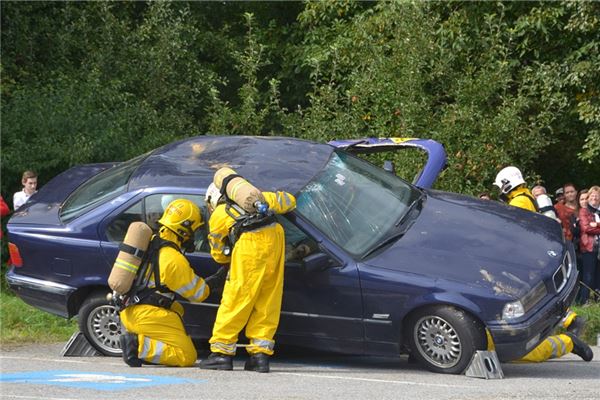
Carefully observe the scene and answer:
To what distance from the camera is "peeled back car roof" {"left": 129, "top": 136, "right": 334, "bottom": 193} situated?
9594 millimetres

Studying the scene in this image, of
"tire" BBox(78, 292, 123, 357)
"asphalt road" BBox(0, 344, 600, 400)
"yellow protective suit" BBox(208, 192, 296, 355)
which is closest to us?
"asphalt road" BBox(0, 344, 600, 400)

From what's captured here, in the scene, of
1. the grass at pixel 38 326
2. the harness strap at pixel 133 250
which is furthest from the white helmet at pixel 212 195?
the grass at pixel 38 326

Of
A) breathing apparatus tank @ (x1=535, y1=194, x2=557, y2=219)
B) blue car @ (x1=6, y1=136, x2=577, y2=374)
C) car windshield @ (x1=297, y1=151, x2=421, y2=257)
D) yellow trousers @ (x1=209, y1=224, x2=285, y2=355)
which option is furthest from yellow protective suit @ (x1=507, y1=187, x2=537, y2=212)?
yellow trousers @ (x1=209, y1=224, x2=285, y2=355)

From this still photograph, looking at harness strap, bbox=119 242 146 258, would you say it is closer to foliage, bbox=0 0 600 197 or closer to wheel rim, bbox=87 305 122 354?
wheel rim, bbox=87 305 122 354

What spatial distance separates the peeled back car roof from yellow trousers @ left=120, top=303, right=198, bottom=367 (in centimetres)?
105

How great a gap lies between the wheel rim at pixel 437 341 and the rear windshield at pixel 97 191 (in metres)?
2.71

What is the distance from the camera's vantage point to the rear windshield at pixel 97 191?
987cm

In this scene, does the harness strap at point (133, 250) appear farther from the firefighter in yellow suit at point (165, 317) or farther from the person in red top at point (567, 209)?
the person in red top at point (567, 209)

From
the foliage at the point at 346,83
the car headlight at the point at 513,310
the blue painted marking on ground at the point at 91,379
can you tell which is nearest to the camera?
the blue painted marking on ground at the point at 91,379

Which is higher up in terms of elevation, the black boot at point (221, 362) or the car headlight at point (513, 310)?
the car headlight at point (513, 310)

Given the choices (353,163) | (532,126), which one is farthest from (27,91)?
(353,163)

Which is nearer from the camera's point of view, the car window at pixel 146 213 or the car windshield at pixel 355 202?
the car windshield at pixel 355 202

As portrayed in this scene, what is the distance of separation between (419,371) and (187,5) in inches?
496

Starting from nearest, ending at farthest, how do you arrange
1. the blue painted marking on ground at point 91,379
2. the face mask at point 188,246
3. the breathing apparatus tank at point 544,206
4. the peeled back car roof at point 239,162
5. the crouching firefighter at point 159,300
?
the blue painted marking on ground at point 91,379 → the crouching firefighter at point 159,300 → the face mask at point 188,246 → the peeled back car roof at point 239,162 → the breathing apparatus tank at point 544,206
